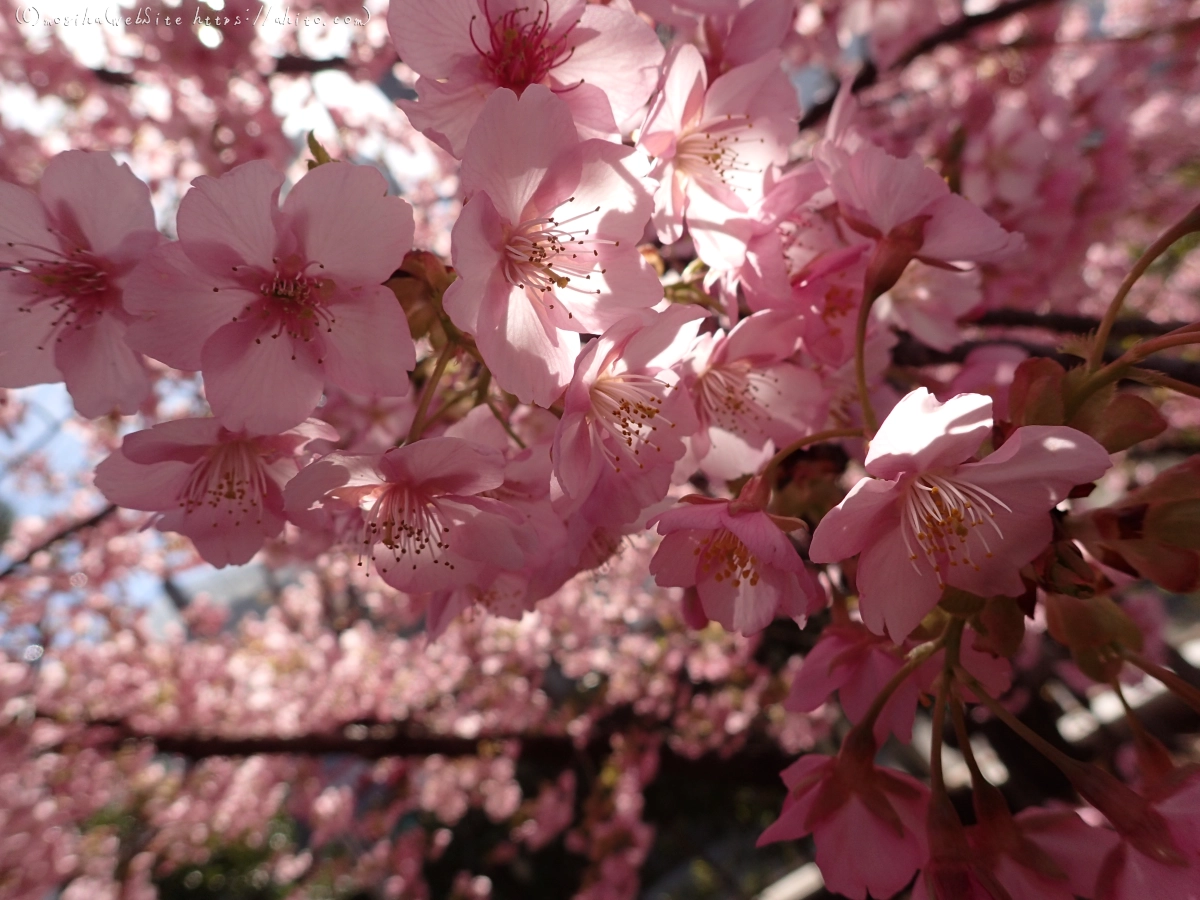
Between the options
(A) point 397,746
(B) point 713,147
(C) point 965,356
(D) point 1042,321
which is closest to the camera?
(B) point 713,147

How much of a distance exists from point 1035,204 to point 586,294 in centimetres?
158

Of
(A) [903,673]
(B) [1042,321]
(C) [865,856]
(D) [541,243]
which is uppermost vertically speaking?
(D) [541,243]

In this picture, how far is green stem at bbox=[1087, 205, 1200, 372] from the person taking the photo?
57 cm

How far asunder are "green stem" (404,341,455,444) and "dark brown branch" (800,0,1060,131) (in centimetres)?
A: 170

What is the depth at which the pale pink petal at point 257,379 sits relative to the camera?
0.58 meters

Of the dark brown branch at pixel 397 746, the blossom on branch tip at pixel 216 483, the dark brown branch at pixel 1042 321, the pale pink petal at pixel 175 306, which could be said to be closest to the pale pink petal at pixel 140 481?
the blossom on branch tip at pixel 216 483

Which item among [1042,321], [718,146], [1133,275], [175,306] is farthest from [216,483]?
[1042,321]

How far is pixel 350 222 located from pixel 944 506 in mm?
525

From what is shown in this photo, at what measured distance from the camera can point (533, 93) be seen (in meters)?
0.55

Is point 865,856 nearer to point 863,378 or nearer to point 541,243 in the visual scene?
point 863,378

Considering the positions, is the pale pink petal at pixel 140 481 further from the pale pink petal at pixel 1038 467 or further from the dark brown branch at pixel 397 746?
the dark brown branch at pixel 397 746

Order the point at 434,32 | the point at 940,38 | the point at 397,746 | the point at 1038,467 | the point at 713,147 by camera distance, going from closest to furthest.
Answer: the point at 1038,467
the point at 434,32
the point at 713,147
the point at 940,38
the point at 397,746

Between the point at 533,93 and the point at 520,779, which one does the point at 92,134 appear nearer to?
the point at 533,93

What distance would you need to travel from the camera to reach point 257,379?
596mm
